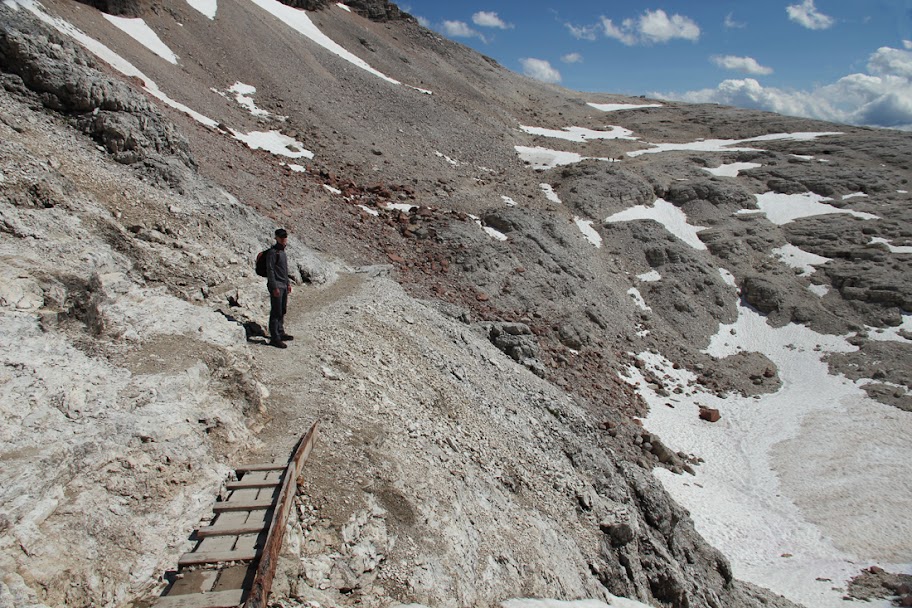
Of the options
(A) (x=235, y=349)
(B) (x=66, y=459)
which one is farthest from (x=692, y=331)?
(B) (x=66, y=459)

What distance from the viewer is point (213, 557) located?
5.41 meters

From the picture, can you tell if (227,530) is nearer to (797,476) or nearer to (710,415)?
(797,476)

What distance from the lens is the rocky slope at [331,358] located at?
20.2 ft

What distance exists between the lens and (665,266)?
38531mm

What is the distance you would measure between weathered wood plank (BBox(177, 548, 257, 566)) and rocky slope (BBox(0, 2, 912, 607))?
0.89 ft

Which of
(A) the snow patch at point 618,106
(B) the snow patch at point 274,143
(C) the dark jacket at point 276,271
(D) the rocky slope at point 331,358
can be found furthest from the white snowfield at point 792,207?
(C) the dark jacket at point 276,271

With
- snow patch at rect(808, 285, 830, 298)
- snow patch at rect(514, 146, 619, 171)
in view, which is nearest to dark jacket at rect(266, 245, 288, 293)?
snow patch at rect(514, 146, 619, 171)

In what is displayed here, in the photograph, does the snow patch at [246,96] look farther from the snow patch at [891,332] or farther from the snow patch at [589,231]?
the snow patch at [891,332]

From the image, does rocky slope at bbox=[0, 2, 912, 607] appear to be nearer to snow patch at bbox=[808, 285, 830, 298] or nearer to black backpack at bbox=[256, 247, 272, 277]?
snow patch at bbox=[808, 285, 830, 298]

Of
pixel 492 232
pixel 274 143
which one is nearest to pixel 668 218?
pixel 492 232

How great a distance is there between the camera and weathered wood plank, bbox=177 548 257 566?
5.36 m

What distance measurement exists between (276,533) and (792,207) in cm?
5408

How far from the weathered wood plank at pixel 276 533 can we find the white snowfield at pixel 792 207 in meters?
48.9

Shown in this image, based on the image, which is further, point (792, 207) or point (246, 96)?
point (792, 207)
